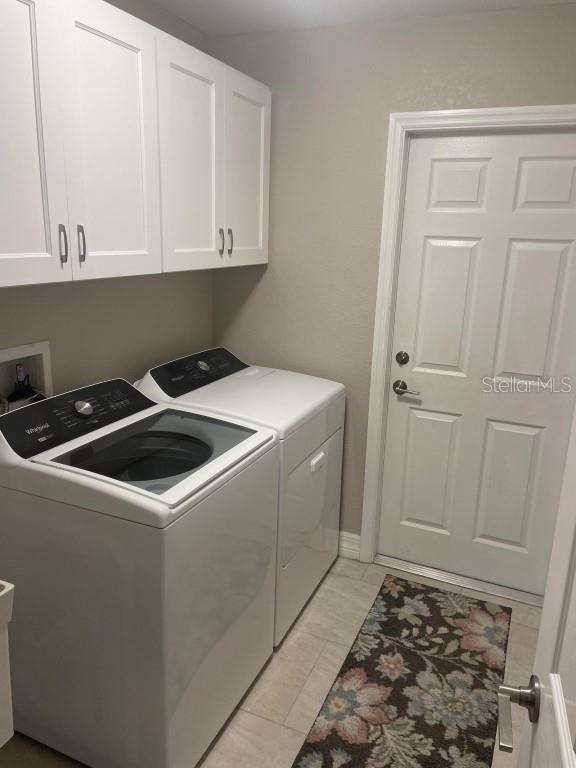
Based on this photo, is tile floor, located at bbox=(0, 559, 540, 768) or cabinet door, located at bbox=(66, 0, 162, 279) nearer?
cabinet door, located at bbox=(66, 0, 162, 279)

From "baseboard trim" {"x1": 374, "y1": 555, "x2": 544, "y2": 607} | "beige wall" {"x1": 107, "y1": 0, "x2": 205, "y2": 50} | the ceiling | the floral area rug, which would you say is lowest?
the floral area rug

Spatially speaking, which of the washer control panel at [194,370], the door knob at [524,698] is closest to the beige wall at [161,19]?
the washer control panel at [194,370]

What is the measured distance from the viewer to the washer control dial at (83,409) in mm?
1872

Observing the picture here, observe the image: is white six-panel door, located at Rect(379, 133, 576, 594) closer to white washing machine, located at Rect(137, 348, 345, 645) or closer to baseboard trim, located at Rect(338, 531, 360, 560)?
baseboard trim, located at Rect(338, 531, 360, 560)

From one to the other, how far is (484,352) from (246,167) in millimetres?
1292

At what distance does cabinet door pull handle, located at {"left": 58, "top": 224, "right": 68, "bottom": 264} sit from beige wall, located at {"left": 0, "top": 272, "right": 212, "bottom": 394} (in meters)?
0.33

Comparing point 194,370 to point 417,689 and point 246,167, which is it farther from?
point 417,689

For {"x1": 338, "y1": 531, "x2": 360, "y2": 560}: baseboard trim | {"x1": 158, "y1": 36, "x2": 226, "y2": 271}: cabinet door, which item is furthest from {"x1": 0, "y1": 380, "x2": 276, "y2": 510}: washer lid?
{"x1": 338, "y1": 531, "x2": 360, "y2": 560}: baseboard trim

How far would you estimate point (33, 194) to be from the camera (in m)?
1.50

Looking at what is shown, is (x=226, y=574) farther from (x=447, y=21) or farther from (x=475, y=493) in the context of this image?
(x=447, y=21)

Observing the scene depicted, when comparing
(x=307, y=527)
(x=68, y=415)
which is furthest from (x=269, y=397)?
(x=68, y=415)

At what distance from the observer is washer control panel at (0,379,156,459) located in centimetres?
167

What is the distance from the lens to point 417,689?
213 cm

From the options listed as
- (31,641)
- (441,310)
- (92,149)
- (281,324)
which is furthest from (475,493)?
(92,149)
